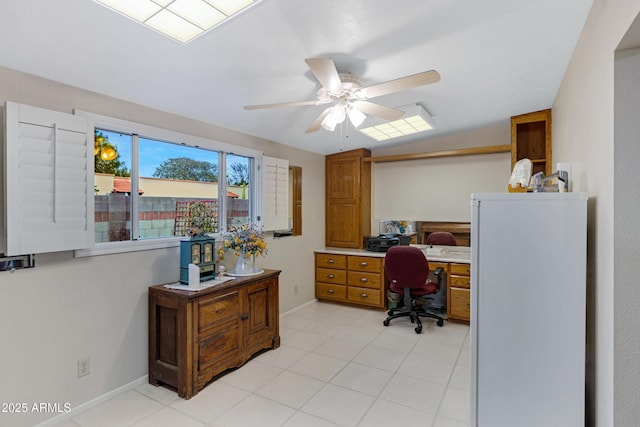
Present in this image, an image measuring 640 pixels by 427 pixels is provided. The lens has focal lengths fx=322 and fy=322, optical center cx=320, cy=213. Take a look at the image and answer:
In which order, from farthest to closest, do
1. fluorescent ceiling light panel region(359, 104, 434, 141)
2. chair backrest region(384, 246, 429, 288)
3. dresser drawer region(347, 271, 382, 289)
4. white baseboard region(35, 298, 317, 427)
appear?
dresser drawer region(347, 271, 382, 289), chair backrest region(384, 246, 429, 288), fluorescent ceiling light panel region(359, 104, 434, 141), white baseboard region(35, 298, 317, 427)

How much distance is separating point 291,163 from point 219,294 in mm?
2254

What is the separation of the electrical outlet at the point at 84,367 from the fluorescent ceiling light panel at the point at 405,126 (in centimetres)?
337

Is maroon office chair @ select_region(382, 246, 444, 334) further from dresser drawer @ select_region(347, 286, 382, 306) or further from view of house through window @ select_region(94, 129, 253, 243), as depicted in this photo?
view of house through window @ select_region(94, 129, 253, 243)

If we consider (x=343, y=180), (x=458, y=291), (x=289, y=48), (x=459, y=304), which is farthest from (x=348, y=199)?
(x=289, y=48)

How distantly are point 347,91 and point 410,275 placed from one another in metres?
2.28

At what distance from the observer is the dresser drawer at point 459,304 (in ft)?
12.8

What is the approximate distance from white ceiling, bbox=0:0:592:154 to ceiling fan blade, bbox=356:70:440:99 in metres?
0.26

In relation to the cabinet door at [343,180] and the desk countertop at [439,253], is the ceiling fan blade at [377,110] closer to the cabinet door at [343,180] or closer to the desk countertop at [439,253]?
the desk countertop at [439,253]

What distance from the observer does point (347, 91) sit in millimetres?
2189

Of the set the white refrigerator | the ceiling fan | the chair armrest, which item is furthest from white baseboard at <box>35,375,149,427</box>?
the chair armrest

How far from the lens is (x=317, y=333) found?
3.69 metres

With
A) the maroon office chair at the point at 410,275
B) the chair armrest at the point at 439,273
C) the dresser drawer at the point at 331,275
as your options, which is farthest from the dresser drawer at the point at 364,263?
the chair armrest at the point at 439,273

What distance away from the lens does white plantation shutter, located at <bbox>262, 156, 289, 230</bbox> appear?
3887 millimetres

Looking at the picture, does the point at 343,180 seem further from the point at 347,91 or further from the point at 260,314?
the point at 347,91
